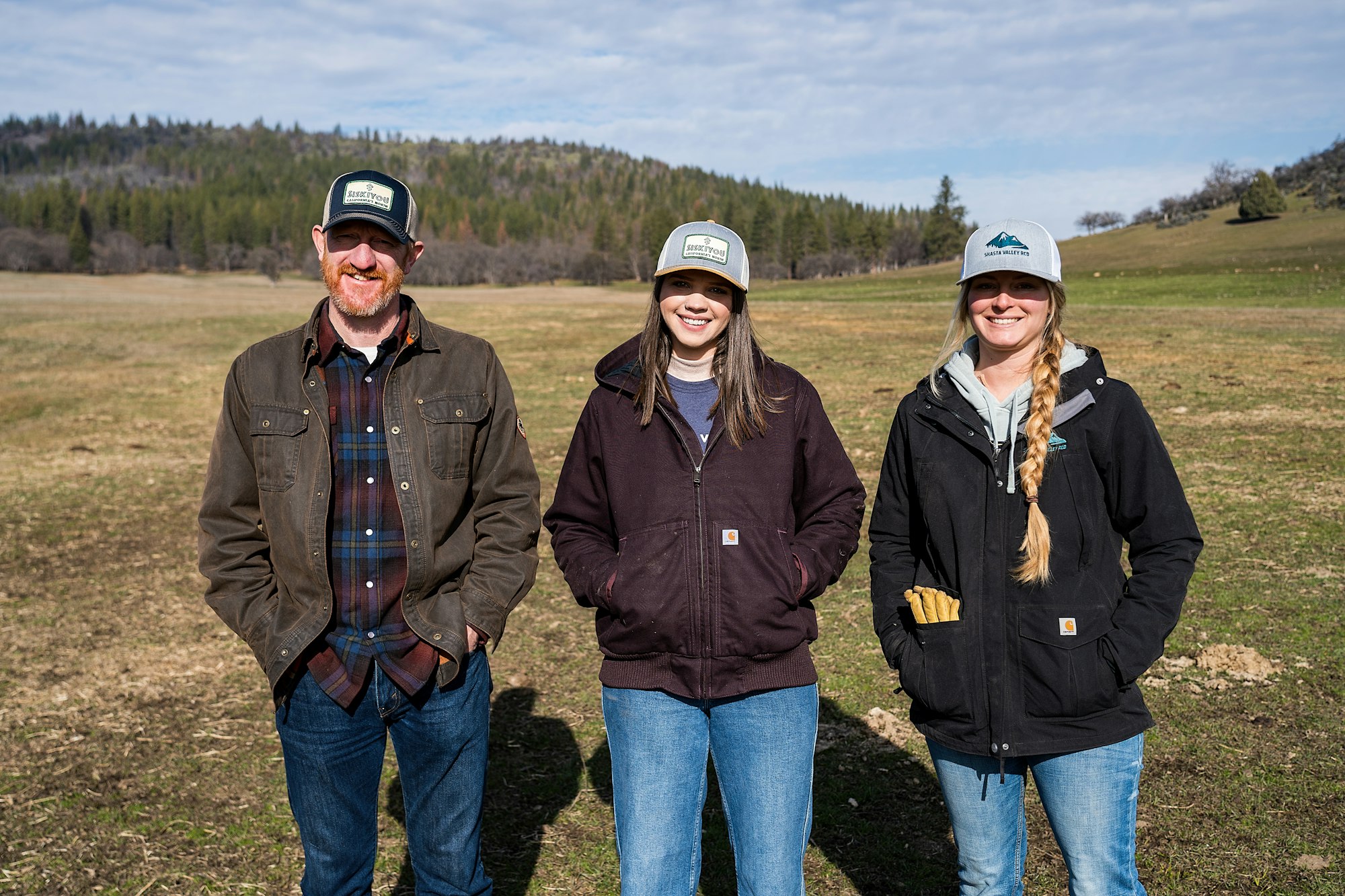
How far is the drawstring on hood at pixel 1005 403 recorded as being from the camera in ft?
8.75

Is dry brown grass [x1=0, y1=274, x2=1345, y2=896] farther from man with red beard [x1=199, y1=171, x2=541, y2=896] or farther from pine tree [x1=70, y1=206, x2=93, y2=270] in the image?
pine tree [x1=70, y1=206, x2=93, y2=270]

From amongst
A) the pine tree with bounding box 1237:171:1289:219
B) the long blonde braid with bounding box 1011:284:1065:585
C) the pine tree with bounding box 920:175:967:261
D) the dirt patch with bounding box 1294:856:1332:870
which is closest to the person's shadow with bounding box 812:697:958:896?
the dirt patch with bounding box 1294:856:1332:870

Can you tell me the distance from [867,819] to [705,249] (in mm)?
2969

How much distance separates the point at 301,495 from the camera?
2.79m

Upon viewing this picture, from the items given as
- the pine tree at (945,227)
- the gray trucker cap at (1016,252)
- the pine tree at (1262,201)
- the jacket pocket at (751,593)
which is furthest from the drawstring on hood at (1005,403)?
the pine tree at (945,227)

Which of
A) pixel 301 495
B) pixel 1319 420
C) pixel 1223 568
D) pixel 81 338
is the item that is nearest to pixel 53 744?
pixel 301 495

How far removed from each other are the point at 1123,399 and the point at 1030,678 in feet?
2.70

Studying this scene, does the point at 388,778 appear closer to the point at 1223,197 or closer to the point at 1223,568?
the point at 1223,568

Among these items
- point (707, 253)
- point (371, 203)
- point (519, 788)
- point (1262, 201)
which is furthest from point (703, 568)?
point (1262, 201)

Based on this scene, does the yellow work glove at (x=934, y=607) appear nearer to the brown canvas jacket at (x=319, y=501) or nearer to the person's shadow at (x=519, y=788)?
the brown canvas jacket at (x=319, y=501)

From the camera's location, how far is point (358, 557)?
2.83 meters

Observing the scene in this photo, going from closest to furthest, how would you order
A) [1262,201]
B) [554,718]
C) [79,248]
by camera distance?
[554,718], [1262,201], [79,248]

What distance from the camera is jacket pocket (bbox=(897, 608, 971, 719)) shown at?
264 cm

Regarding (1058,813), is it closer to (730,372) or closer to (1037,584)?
(1037,584)
